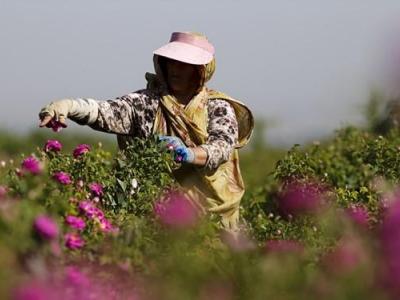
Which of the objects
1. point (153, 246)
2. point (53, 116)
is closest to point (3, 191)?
point (153, 246)

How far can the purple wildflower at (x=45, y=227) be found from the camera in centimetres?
409

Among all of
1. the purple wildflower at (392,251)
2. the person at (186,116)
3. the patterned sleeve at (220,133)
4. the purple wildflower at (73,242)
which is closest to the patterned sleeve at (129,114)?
the person at (186,116)

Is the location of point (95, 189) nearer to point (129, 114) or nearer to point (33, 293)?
point (129, 114)

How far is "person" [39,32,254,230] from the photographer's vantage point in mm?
6719

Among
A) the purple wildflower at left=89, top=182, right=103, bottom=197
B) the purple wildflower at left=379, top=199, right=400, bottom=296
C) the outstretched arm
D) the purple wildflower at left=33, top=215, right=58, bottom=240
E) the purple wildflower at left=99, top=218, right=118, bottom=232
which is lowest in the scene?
the purple wildflower at left=89, top=182, right=103, bottom=197

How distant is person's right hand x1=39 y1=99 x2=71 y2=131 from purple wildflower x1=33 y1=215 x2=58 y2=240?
2081mm

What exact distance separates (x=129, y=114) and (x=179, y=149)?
0.45 metres

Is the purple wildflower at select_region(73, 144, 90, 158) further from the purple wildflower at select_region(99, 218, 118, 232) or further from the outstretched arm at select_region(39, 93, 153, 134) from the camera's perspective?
the purple wildflower at select_region(99, 218, 118, 232)

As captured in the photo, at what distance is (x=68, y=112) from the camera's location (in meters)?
6.44

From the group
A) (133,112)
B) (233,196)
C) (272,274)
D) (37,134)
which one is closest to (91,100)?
(133,112)

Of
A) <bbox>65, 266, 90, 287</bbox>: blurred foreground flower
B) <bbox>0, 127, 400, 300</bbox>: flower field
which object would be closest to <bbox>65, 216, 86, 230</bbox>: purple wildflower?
<bbox>0, 127, 400, 300</bbox>: flower field

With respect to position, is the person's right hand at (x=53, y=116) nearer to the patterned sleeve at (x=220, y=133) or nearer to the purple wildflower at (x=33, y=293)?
the patterned sleeve at (x=220, y=133)

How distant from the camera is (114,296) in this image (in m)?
4.33

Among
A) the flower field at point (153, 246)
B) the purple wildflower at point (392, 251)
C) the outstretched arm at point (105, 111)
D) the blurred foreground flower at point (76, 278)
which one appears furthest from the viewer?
the outstretched arm at point (105, 111)
